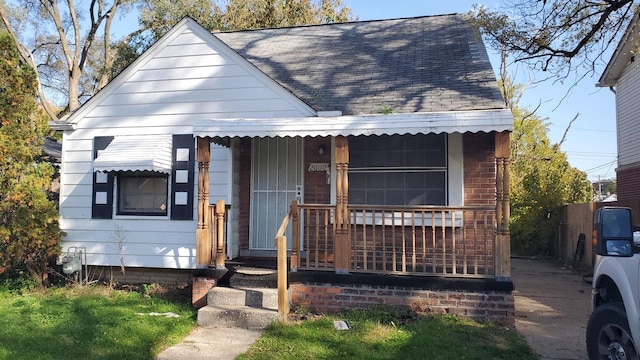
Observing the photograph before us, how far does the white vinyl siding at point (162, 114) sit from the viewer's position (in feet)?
25.1

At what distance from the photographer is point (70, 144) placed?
8.25 m

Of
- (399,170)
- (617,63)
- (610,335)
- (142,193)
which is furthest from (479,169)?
(617,63)

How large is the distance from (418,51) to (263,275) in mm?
5552

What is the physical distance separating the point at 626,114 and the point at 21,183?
16.4 m

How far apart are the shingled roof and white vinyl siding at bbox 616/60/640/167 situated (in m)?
7.11

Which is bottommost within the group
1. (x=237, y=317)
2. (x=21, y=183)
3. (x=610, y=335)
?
(x=237, y=317)

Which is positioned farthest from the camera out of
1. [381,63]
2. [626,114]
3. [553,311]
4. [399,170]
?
[626,114]

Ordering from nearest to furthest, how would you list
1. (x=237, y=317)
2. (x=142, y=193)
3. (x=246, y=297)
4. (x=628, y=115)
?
(x=237, y=317) < (x=246, y=297) < (x=142, y=193) < (x=628, y=115)

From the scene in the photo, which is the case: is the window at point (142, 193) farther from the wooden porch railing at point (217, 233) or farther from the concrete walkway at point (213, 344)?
the concrete walkway at point (213, 344)

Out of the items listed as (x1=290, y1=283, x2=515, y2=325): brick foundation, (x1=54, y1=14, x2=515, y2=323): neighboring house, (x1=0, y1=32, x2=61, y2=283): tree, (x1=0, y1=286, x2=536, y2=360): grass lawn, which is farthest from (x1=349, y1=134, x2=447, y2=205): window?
(x1=0, y1=32, x2=61, y2=283): tree

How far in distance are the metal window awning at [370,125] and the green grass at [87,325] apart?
8.64ft

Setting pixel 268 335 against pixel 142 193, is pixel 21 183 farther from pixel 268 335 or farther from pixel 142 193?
pixel 268 335

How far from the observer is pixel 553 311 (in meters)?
6.91

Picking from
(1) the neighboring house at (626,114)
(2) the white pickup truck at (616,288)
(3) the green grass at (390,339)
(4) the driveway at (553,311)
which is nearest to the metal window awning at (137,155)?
(3) the green grass at (390,339)
